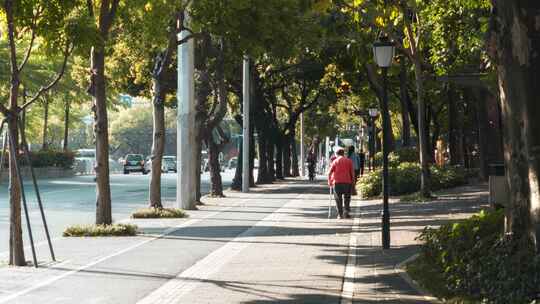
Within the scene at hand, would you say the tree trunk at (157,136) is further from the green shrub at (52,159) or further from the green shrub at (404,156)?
the green shrub at (52,159)

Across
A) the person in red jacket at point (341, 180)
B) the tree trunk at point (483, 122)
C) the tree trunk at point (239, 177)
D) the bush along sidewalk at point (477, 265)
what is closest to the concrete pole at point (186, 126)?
the person in red jacket at point (341, 180)

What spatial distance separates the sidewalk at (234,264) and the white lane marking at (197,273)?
15mm

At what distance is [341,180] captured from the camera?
23.6 metres

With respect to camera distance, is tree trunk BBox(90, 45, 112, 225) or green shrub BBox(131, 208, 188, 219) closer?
tree trunk BBox(90, 45, 112, 225)

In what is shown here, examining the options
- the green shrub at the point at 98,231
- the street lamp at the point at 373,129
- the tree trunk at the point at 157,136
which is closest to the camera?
the green shrub at the point at 98,231

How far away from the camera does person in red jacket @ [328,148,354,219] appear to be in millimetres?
23406

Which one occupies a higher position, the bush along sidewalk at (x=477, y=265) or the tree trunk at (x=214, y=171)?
the tree trunk at (x=214, y=171)

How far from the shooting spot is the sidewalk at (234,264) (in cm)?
1108

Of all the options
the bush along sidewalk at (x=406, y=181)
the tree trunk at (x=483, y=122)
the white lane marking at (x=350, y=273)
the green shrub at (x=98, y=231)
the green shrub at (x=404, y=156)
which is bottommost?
the white lane marking at (x=350, y=273)

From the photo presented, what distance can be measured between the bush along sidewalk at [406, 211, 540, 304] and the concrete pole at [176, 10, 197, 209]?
1435 centimetres

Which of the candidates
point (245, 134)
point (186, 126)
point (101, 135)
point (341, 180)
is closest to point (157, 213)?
point (186, 126)

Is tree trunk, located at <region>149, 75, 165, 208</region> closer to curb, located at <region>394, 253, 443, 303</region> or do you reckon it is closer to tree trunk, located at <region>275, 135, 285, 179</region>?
curb, located at <region>394, 253, 443, 303</region>

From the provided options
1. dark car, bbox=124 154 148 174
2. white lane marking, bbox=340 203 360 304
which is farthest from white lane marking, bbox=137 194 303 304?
dark car, bbox=124 154 148 174

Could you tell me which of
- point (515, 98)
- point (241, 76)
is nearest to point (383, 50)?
point (515, 98)
